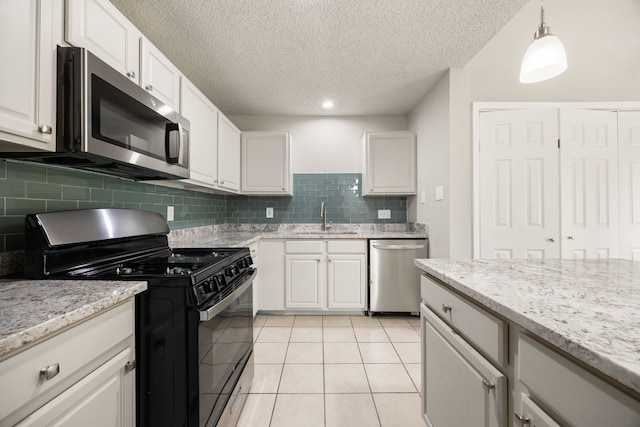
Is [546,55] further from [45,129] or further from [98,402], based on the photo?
[98,402]

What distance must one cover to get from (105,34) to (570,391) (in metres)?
1.96

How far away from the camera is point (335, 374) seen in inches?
76.1

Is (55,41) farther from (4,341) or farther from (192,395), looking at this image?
(192,395)

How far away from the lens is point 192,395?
1.03m

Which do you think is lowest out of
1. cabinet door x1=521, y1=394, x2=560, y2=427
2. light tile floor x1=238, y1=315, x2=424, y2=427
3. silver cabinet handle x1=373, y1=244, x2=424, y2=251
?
light tile floor x1=238, y1=315, x2=424, y2=427

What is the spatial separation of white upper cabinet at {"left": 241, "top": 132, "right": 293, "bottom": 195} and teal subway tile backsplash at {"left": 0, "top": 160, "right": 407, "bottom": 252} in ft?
1.14

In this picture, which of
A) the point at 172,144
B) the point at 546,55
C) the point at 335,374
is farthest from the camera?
the point at 335,374

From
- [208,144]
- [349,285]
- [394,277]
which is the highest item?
[208,144]

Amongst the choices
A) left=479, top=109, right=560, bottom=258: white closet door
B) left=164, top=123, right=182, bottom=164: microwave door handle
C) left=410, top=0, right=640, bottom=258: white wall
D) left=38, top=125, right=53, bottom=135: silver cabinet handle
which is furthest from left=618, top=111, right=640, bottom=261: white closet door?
left=38, top=125, right=53, bottom=135: silver cabinet handle

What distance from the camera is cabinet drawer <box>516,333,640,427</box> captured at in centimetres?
43

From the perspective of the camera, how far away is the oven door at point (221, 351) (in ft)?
3.58

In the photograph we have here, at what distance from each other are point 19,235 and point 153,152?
0.64 metres

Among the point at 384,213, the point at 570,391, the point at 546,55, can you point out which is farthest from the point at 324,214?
the point at 570,391

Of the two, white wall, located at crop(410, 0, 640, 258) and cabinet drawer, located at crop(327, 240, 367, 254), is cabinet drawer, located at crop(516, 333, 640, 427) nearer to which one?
white wall, located at crop(410, 0, 640, 258)
